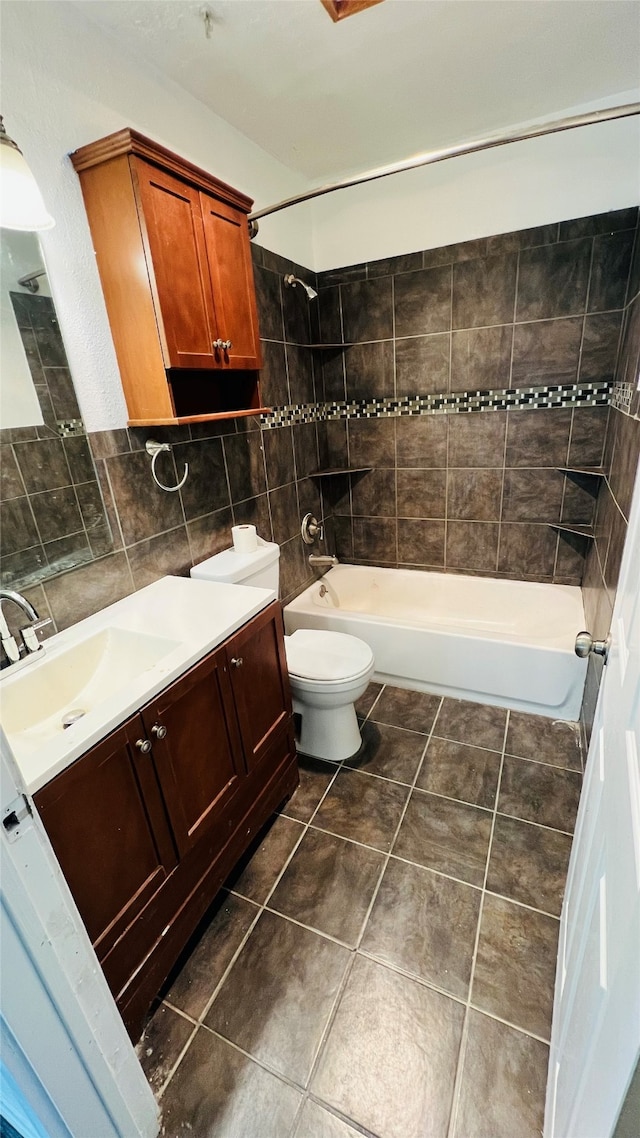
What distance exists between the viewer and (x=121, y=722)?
3.29 ft

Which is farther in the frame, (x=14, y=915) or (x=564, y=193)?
(x=564, y=193)

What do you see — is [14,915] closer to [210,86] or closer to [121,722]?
[121,722]

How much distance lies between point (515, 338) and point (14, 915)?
9.19ft

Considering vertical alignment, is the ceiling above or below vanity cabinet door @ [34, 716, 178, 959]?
above

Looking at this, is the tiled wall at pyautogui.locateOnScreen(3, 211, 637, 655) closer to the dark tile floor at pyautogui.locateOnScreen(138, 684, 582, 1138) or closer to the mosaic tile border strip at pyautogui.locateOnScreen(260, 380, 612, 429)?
the mosaic tile border strip at pyautogui.locateOnScreen(260, 380, 612, 429)

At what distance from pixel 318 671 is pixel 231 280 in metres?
1.51

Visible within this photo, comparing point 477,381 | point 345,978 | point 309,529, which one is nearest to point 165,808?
point 345,978

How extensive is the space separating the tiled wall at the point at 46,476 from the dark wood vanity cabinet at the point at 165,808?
572mm

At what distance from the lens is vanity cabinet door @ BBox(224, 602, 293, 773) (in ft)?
4.55

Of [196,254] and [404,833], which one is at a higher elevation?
[196,254]

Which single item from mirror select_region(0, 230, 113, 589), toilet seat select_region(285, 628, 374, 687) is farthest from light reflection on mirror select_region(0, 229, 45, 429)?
toilet seat select_region(285, 628, 374, 687)

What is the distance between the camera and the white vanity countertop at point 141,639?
91 centimetres

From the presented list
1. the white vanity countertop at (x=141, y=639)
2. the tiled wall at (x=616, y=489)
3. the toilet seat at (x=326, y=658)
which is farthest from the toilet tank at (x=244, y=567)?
the tiled wall at (x=616, y=489)

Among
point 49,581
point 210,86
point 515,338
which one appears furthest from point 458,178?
point 49,581
